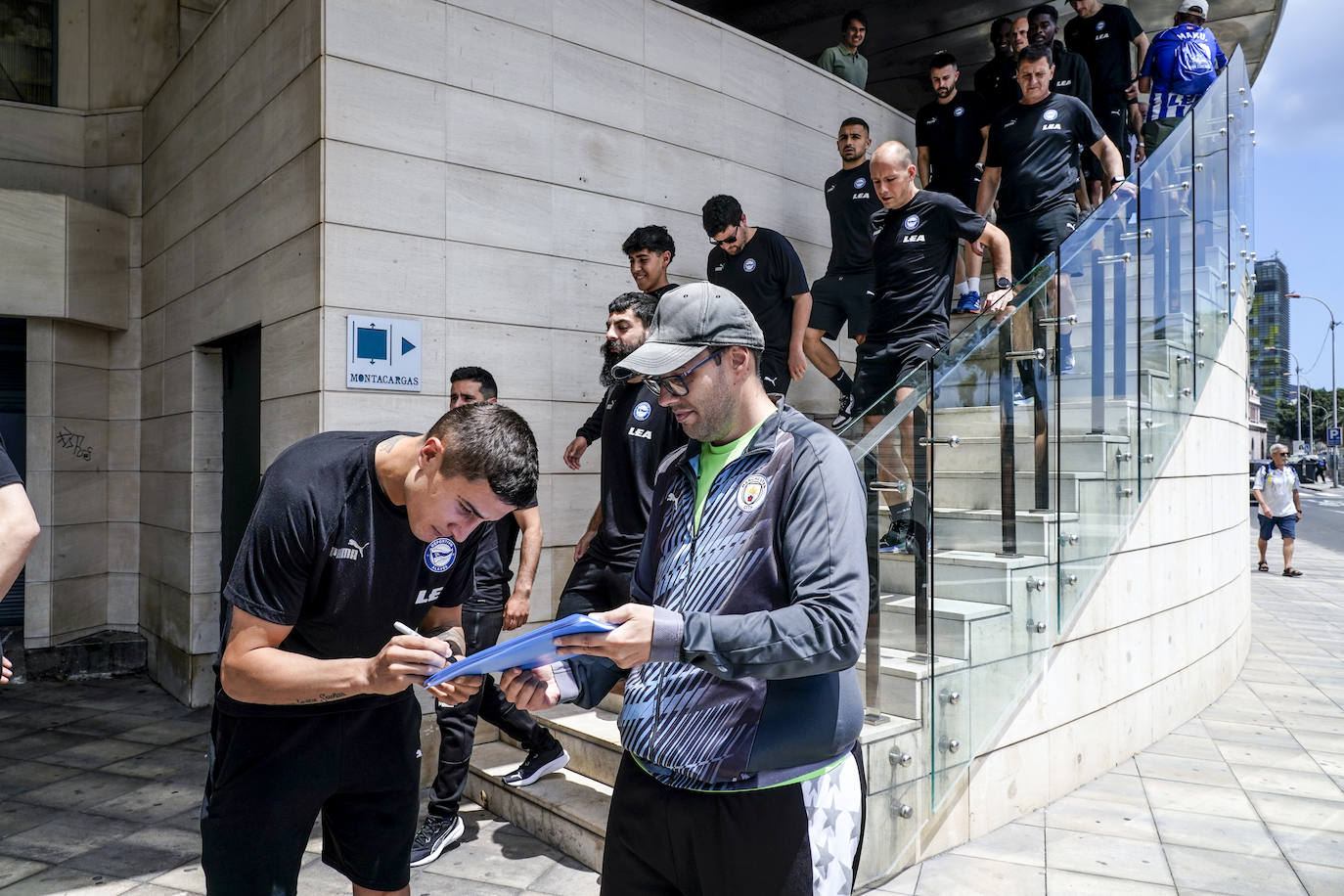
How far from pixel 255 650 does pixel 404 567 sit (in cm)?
38

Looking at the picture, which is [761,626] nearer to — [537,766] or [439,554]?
[439,554]

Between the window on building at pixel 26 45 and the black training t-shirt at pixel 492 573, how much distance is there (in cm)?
696

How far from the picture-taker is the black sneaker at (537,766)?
4.27 metres

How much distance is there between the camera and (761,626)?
1587mm

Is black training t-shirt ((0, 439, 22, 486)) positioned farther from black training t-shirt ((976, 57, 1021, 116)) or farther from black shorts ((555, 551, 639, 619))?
black training t-shirt ((976, 57, 1021, 116))

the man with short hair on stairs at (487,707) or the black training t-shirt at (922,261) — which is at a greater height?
the black training t-shirt at (922,261)

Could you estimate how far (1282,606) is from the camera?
11758 millimetres

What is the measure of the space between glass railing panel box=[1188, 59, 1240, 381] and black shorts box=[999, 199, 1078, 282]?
135 centimetres

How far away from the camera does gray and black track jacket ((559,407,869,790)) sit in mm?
1590

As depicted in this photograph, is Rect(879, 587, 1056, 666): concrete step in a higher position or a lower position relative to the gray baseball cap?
lower

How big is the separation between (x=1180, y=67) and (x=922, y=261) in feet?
A: 13.4

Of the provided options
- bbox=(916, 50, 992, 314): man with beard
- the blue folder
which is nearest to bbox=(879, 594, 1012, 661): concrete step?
the blue folder

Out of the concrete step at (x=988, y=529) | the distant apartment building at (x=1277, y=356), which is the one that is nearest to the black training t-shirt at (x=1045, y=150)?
the concrete step at (x=988, y=529)

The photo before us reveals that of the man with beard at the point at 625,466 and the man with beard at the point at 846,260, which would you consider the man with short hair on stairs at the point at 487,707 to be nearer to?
the man with beard at the point at 625,466
